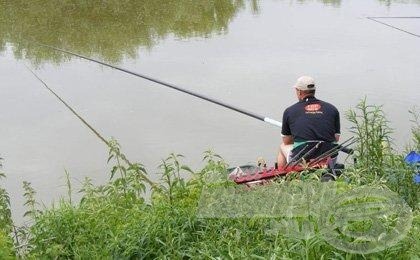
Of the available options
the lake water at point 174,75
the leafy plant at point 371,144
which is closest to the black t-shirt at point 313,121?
the leafy plant at point 371,144

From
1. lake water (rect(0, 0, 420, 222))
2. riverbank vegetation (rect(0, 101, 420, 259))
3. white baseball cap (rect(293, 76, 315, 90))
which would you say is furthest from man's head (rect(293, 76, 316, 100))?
lake water (rect(0, 0, 420, 222))

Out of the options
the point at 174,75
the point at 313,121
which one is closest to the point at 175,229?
the point at 313,121

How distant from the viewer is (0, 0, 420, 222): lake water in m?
5.25

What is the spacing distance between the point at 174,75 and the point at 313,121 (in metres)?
3.94

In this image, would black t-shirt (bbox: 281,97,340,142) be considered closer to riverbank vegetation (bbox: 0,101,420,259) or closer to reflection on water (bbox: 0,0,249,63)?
riverbank vegetation (bbox: 0,101,420,259)

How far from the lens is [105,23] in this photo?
10.6 meters

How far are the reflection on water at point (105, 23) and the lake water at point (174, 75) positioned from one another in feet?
0.10

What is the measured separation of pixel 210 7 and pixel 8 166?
8.46m

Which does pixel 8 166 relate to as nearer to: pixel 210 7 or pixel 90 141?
pixel 90 141

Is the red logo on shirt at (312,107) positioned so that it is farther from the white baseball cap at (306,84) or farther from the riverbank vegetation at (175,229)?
the riverbank vegetation at (175,229)

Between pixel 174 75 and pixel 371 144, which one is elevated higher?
pixel 371 144

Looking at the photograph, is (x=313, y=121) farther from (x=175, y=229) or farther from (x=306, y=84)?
(x=175, y=229)

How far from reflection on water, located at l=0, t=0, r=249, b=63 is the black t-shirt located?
4.83 meters

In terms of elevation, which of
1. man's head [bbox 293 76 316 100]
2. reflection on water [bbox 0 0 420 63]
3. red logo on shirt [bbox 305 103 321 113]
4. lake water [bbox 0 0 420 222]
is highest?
man's head [bbox 293 76 316 100]
